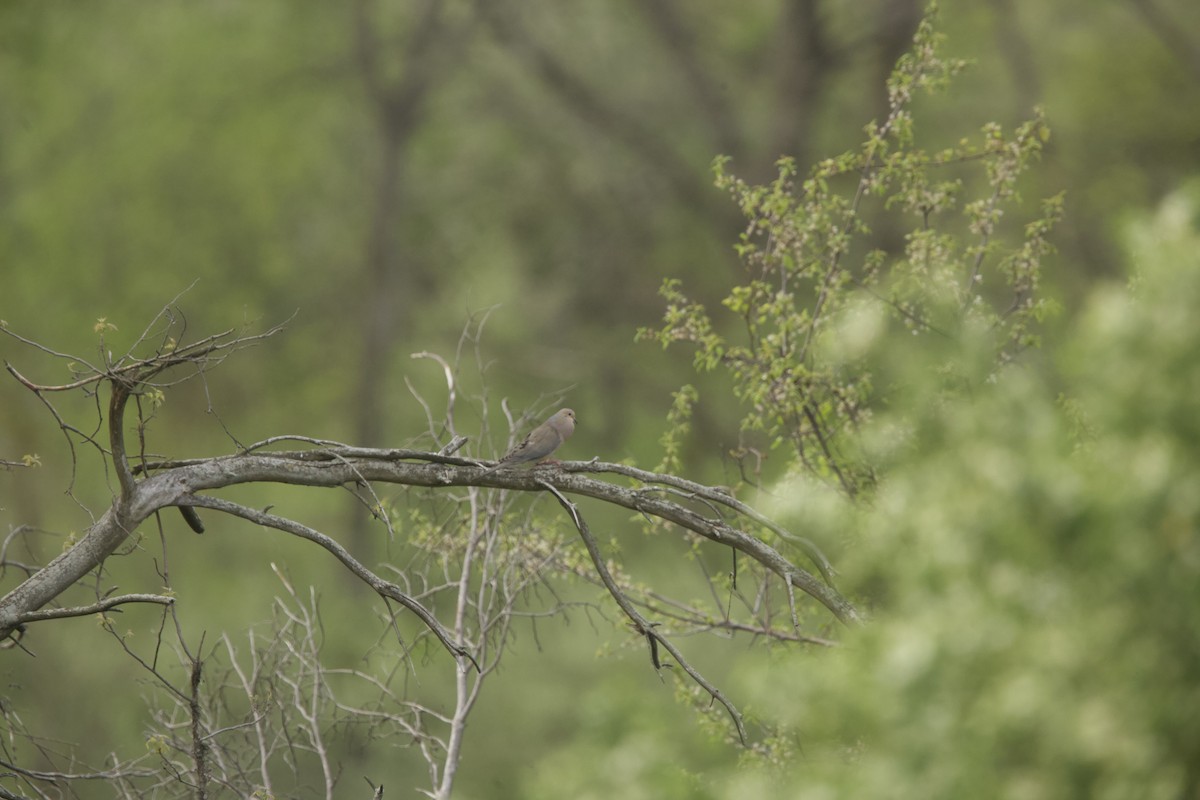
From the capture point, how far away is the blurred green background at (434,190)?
1006 inches

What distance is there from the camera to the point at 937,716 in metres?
3.51

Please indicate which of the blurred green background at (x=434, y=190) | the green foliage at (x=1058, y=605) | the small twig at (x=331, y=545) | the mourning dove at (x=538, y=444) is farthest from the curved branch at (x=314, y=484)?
the blurred green background at (x=434, y=190)

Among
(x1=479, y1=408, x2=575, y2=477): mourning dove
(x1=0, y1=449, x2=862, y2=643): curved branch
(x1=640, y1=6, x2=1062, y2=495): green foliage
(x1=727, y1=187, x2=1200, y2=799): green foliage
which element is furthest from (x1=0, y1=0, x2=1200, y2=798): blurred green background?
(x1=727, y1=187, x2=1200, y2=799): green foliage

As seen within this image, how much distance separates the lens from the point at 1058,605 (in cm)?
358

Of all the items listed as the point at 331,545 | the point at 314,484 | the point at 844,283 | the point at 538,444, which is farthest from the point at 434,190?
the point at 331,545

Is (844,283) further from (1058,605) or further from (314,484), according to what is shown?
(1058,605)

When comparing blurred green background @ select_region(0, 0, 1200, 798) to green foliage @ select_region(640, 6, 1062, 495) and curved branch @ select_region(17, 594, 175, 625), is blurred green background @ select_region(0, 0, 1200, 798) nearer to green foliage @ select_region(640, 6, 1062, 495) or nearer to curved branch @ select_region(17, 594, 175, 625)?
green foliage @ select_region(640, 6, 1062, 495)

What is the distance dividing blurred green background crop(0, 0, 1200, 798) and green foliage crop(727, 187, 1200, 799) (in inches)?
799

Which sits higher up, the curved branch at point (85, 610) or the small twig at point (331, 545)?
the small twig at point (331, 545)

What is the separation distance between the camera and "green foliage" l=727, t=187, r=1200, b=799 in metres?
3.47

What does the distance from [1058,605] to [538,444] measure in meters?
4.37

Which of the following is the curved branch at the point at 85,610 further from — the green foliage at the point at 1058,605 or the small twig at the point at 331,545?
the green foliage at the point at 1058,605

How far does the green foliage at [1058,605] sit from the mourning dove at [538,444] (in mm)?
3638

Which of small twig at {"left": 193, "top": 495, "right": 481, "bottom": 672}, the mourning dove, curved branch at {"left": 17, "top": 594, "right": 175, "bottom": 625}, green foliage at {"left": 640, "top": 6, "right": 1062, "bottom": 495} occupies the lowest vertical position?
curved branch at {"left": 17, "top": 594, "right": 175, "bottom": 625}
